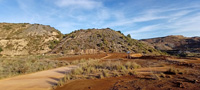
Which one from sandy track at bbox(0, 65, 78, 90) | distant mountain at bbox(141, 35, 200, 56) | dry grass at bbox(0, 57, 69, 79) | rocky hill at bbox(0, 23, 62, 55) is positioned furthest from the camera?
distant mountain at bbox(141, 35, 200, 56)

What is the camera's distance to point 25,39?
5012 cm

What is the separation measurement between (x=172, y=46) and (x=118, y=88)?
89982 mm

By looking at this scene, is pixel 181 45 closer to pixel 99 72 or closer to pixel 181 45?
pixel 181 45

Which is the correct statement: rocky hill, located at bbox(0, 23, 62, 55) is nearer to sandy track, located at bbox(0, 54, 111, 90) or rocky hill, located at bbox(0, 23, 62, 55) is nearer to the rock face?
sandy track, located at bbox(0, 54, 111, 90)

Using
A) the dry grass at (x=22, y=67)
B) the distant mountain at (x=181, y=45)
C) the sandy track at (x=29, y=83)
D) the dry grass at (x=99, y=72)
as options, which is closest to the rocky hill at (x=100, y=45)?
the dry grass at (x=22, y=67)

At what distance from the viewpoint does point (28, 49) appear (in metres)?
46.1

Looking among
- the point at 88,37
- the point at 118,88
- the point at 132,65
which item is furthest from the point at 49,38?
the point at 118,88

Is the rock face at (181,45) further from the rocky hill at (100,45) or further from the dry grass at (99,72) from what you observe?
the dry grass at (99,72)

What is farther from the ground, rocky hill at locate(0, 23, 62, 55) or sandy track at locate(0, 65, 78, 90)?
rocky hill at locate(0, 23, 62, 55)

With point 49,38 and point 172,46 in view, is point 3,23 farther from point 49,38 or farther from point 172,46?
point 172,46

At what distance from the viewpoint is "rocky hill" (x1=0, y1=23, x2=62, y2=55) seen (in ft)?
149

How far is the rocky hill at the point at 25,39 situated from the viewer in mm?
45281

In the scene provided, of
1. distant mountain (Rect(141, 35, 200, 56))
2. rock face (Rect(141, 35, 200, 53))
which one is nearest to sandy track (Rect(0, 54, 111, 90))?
distant mountain (Rect(141, 35, 200, 56))

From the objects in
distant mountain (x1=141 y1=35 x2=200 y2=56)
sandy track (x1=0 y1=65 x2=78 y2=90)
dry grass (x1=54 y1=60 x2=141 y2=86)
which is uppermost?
distant mountain (x1=141 y1=35 x2=200 y2=56)
